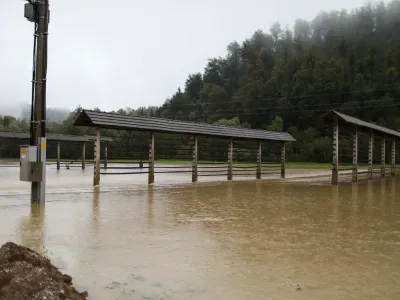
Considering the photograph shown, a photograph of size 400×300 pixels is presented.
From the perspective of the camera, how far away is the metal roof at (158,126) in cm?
1298

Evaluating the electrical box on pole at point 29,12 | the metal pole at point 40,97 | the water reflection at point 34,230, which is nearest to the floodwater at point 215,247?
the water reflection at point 34,230

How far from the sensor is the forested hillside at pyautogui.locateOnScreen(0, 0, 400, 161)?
203 ft

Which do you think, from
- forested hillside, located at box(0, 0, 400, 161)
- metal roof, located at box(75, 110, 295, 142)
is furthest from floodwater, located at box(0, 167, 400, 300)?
forested hillside, located at box(0, 0, 400, 161)

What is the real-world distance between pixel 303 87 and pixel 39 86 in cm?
6409

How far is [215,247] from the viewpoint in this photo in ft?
16.9

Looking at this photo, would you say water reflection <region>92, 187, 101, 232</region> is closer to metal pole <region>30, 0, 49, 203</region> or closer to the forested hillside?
metal pole <region>30, 0, 49, 203</region>

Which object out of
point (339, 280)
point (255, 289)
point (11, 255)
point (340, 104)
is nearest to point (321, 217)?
point (339, 280)

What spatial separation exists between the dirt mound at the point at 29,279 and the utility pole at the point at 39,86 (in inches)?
223

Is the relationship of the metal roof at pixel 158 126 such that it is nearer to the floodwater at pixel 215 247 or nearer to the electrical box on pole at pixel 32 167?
the electrical box on pole at pixel 32 167

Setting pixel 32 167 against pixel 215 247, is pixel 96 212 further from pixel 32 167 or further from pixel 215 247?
pixel 215 247

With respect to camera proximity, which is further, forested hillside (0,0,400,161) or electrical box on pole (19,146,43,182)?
forested hillside (0,0,400,161)

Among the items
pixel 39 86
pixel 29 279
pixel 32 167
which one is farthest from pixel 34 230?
pixel 39 86

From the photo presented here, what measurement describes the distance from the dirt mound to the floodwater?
0.36 m

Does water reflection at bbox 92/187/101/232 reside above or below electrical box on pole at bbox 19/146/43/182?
below
